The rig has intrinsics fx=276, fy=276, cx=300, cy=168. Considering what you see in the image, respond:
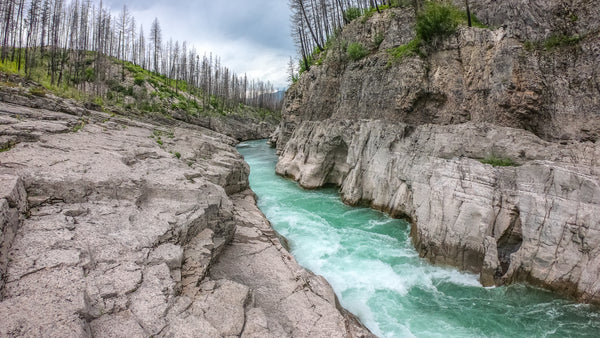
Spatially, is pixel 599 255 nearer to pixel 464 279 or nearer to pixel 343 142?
pixel 464 279

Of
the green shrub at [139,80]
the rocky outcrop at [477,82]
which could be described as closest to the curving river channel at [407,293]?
the rocky outcrop at [477,82]

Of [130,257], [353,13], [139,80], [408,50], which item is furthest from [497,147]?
[139,80]

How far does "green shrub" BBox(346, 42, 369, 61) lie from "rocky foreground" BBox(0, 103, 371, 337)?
16.5 m

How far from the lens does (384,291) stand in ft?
29.7

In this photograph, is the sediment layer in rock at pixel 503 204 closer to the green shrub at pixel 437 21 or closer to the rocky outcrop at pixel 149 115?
the green shrub at pixel 437 21

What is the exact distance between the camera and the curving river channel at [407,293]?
7.44 meters

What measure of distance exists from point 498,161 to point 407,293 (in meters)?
6.37

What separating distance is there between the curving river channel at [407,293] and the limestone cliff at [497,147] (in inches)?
27.7

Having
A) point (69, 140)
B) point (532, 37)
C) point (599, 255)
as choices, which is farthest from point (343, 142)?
point (69, 140)

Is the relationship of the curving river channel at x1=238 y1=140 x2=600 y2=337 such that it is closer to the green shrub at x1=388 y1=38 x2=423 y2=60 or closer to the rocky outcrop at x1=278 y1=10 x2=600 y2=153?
the rocky outcrop at x1=278 y1=10 x2=600 y2=153

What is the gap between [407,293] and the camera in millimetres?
8969

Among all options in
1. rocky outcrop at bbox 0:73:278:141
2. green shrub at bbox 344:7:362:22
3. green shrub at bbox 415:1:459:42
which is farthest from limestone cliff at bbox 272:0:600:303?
rocky outcrop at bbox 0:73:278:141

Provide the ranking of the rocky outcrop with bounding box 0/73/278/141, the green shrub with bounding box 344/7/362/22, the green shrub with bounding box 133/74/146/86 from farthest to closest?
1. the green shrub with bounding box 133/74/146/86
2. the green shrub with bounding box 344/7/362/22
3. the rocky outcrop with bounding box 0/73/278/141

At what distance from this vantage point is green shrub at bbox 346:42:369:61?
21.5 metres
